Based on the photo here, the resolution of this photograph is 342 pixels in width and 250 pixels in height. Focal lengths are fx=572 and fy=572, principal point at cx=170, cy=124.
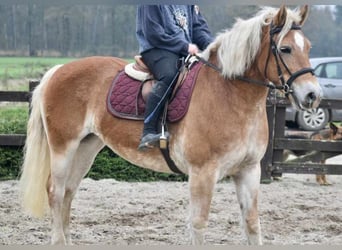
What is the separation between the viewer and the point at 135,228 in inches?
200

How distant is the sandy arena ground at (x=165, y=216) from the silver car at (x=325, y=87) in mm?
4499

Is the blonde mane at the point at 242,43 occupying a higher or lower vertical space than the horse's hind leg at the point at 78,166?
higher

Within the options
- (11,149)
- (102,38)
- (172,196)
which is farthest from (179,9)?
(11,149)

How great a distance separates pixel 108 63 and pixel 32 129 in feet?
2.88

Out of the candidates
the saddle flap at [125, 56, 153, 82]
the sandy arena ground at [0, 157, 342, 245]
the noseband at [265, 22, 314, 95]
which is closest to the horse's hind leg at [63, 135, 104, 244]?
the sandy arena ground at [0, 157, 342, 245]

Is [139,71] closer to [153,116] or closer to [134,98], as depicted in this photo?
[134,98]

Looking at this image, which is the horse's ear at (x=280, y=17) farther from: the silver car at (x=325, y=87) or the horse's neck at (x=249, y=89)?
the silver car at (x=325, y=87)

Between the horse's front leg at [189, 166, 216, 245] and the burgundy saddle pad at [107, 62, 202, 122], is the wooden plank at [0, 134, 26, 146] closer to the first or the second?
the burgundy saddle pad at [107, 62, 202, 122]

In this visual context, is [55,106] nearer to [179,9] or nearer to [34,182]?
[34,182]

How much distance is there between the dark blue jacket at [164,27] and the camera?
4.02 metres

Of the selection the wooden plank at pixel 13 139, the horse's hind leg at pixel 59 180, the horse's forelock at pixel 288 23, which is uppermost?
the horse's forelock at pixel 288 23

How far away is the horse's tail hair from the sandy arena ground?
30 centimetres

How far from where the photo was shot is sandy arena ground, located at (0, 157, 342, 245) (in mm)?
4797

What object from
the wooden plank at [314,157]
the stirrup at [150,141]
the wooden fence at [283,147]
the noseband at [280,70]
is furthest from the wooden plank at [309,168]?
the noseband at [280,70]
